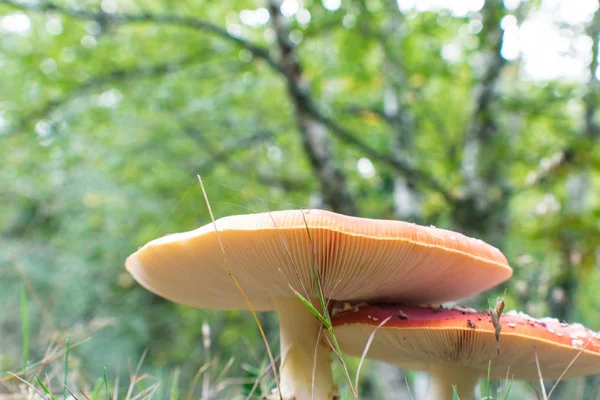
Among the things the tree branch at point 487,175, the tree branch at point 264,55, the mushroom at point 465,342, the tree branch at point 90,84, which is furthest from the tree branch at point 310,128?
the mushroom at point 465,342

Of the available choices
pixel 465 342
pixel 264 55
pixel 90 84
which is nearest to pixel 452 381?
pixel 465 342

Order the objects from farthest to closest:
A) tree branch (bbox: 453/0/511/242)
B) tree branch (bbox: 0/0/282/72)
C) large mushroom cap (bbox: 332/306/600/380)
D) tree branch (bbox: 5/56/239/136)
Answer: tree branch (bbox: 5/56/239/136) → tree branch (bbox: 453/0/511/242) → tree branch (bbox: 0/0/282/72) → large mushroom cap (bbox: 332/306/600/380)

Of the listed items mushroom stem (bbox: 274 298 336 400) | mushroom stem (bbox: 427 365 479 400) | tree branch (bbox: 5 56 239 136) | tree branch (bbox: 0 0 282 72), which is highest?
tree branch (bbox: 0 0 282 72)

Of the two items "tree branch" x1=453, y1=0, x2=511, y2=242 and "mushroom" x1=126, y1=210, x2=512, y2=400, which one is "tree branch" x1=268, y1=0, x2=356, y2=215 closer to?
"tree branch" x1=453, y1=0, x2=511, y2=242

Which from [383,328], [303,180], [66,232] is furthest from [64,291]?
[383,328]

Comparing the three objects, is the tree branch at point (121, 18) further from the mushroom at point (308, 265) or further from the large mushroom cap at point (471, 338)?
the large mushroom cap at point (471, 338)

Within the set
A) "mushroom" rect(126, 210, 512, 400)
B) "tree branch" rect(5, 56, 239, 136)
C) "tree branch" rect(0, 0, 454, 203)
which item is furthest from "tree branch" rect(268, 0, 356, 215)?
"mushroom" rect(126, 210, 512, 400)
